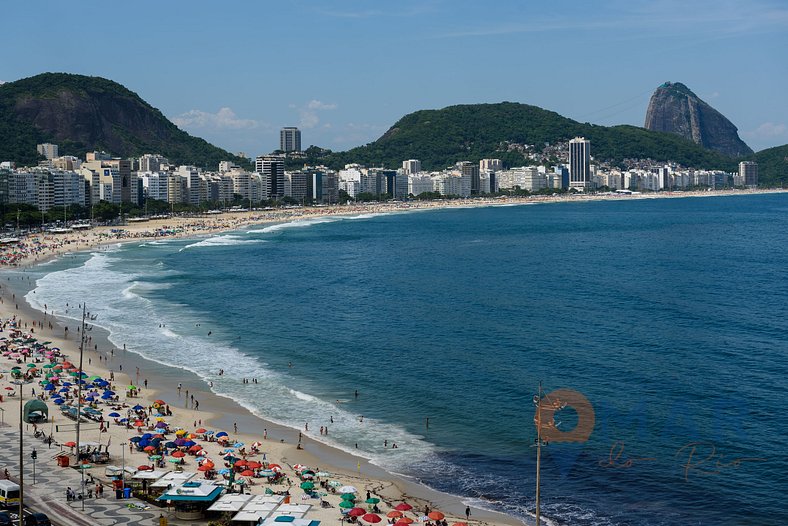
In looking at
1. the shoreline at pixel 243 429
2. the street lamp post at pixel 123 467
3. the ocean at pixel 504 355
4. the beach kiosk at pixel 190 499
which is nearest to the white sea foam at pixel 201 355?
the ocean at pixel 504 355

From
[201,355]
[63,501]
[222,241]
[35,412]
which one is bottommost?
[63,501]

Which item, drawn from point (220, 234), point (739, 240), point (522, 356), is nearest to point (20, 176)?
point (220, 234)

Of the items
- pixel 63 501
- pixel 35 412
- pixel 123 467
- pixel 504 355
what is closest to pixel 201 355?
pixel 35 412

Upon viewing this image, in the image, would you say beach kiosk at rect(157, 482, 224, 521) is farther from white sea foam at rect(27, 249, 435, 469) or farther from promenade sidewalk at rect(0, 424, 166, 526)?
white sea foam at rect(27, 249, 435, 469)

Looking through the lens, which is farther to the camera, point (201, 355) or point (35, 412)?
point (201, 355)

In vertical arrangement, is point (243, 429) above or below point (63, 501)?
below

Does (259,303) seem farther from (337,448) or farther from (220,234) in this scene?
(220,234)

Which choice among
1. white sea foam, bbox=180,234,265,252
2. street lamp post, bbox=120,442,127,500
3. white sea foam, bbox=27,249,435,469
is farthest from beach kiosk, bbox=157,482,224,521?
white sea foam, bbox=180,234,265,252

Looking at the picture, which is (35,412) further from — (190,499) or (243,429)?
(190,499)
